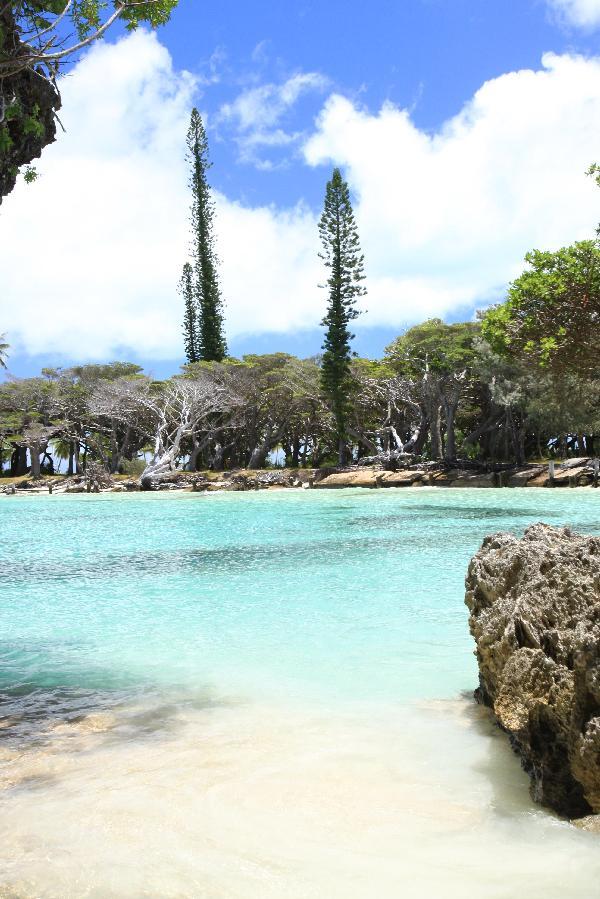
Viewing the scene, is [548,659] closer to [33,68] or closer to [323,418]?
[33,68]

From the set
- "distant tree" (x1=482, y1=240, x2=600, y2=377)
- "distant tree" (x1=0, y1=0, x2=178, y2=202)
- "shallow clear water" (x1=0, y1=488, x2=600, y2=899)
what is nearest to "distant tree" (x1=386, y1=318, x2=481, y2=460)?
"distant tree" (x1=482, y1=240, x2=600, y2=377)

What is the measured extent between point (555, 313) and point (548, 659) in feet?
38.9

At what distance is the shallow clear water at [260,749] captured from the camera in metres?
2.31

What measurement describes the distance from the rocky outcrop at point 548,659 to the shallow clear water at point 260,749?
0.62 ft

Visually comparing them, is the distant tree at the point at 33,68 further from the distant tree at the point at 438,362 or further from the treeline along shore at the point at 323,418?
the distant tree at the point at 438,362

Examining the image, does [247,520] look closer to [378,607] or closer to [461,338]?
[378,607]

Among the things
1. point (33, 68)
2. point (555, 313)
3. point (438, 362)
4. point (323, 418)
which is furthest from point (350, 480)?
point (33, 68)

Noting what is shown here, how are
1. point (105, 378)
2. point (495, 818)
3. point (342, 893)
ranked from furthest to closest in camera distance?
point (105, 378)
point (495, 818)
point (342, 893)

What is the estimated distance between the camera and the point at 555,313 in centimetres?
1345

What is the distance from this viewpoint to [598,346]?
1399cm

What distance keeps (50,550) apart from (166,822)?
424 inches

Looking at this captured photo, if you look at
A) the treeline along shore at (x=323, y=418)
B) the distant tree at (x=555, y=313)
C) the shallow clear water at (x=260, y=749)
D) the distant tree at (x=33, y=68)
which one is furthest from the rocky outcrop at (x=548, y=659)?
the treeline along shore at (x=323, y=418)

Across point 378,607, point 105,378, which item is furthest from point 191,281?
point 378,607

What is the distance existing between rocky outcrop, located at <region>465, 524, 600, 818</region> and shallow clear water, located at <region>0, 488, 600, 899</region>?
188 mm
